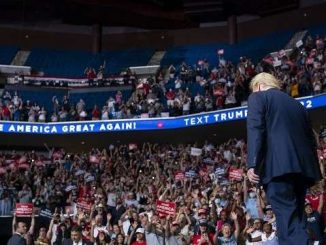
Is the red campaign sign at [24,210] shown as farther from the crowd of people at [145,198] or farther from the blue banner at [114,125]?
the blue banner at [114,125]

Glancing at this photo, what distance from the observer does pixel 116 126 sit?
2358 centimetres

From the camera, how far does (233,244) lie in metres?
10.1

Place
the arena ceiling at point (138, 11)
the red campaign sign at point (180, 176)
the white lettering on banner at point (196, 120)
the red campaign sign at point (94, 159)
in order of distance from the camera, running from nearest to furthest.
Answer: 1. the red campaign sign at point (180, 176)
2. the red campaign sign at point (94, 159)
3. the white lettering on banner at point (196, 120)
4. the arena ceiling at point (138, 11)

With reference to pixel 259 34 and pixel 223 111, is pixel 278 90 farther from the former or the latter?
pixel 259 34

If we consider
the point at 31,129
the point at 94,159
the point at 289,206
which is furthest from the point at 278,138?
the point at 31,129

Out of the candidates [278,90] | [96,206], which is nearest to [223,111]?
[96,206]

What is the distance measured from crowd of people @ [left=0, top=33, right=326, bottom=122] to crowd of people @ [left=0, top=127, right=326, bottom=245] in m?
1.77

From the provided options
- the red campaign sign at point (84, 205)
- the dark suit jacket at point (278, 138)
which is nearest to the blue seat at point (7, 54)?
the red campaign sign at point (84, 205)

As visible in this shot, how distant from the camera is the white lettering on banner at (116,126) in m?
23.4

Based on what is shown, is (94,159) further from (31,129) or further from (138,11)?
(138,11)

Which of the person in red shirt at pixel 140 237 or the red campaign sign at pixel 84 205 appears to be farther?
the red campaign sign at pixel 84 205

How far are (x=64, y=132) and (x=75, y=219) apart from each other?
31.2 feet

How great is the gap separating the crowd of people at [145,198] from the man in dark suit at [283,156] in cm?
115

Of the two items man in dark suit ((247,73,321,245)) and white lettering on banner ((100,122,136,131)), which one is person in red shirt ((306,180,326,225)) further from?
white lettering on banner ((100,122,136,131))
